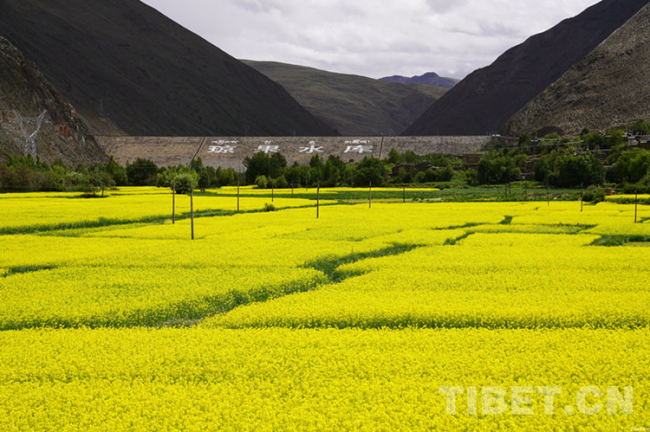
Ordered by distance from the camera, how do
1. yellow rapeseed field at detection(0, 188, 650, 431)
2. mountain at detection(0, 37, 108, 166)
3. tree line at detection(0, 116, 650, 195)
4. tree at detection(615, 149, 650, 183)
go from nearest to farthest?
yellow rapeseed field at detection(0, 188, 650, 431), tree at detection(615, 149, 650, 183), tree line at detection(0, 116, 650, 195), mountain at detection(0, 37, 108, 166)

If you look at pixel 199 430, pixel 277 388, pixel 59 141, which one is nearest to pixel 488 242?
pixel 277 388

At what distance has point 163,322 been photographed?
1720 centimetres

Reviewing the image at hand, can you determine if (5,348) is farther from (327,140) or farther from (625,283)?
(327,140)

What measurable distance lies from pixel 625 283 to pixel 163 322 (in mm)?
17404

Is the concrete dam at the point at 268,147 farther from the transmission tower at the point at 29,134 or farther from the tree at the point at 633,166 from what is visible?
the tree at the point at 633,166

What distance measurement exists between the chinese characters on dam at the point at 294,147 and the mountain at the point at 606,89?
63.3m

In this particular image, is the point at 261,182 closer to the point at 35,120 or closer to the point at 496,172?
the point at 496,172

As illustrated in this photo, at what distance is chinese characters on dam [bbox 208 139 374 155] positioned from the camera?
170 metres

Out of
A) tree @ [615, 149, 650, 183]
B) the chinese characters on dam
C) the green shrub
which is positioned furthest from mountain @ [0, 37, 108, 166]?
tree @ [615, 149, 650, 183]

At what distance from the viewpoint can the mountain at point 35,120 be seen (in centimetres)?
13088

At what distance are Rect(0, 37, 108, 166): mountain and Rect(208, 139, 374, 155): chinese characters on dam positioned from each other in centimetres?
3458

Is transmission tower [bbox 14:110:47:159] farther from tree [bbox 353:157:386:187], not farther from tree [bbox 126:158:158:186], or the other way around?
tree [bbox 353:157:386:187]

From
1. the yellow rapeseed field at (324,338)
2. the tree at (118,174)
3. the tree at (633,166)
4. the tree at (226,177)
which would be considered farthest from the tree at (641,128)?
the tree at (118,174)

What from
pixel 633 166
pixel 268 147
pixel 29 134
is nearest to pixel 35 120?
pixel 29 134
